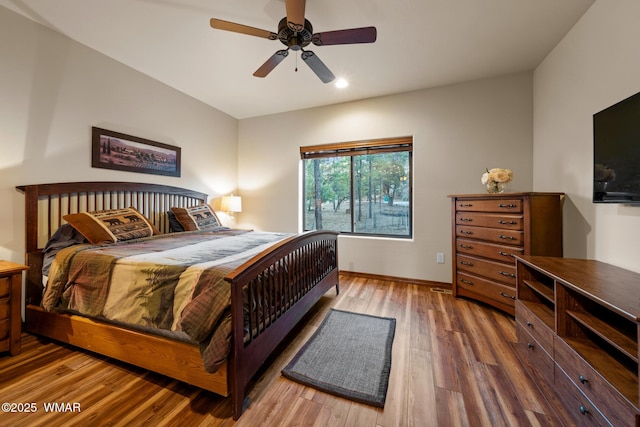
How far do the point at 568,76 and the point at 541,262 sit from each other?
174 centimetres

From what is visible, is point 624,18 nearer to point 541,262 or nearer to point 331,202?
point 541,262

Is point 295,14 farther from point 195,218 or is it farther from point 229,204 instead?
point 229,204

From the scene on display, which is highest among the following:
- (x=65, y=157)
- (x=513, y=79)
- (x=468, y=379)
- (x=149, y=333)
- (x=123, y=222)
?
(x=513, y=79)

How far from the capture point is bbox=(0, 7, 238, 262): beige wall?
196cm

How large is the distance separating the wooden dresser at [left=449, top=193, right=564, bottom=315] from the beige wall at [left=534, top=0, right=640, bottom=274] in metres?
0.19

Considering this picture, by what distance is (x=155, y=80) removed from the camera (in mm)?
3016

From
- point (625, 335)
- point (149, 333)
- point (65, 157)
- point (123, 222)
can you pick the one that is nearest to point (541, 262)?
point (625, 335)

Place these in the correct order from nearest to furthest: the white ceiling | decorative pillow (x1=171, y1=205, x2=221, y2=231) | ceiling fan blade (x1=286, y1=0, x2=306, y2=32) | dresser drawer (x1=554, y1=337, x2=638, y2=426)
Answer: dresser drawer (x1=554, y1=337, x2=638, y2=426) → ceiling fan blade (x1=286, y1=0, x2=306, y2=32) → the white ceiling → decorative pillow (x1=171, y1=205, x2=221, y2=231)

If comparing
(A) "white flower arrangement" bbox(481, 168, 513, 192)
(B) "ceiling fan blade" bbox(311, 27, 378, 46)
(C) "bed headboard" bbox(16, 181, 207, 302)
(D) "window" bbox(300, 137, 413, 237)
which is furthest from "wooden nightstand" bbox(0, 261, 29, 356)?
(A) "white flower arrangement" bbox(481, 168, 513, 192)

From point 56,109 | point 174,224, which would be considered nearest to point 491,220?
point 174,224

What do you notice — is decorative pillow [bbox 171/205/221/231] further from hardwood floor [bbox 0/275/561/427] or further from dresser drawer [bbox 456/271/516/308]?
dresser drawer [bbox 456/271/516/308]

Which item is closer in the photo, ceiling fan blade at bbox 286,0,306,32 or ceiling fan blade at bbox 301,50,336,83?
ceiling fan blade at bbox 286,0,306,32

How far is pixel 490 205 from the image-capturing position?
2.43m

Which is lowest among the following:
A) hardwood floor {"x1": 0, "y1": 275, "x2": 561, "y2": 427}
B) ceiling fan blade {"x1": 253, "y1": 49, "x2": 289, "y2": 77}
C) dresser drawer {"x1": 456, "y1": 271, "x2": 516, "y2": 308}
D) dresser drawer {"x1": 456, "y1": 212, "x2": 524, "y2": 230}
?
hardwood floor {"x1": 0, "y1": 275, "x2": 561, "y2": 427}
